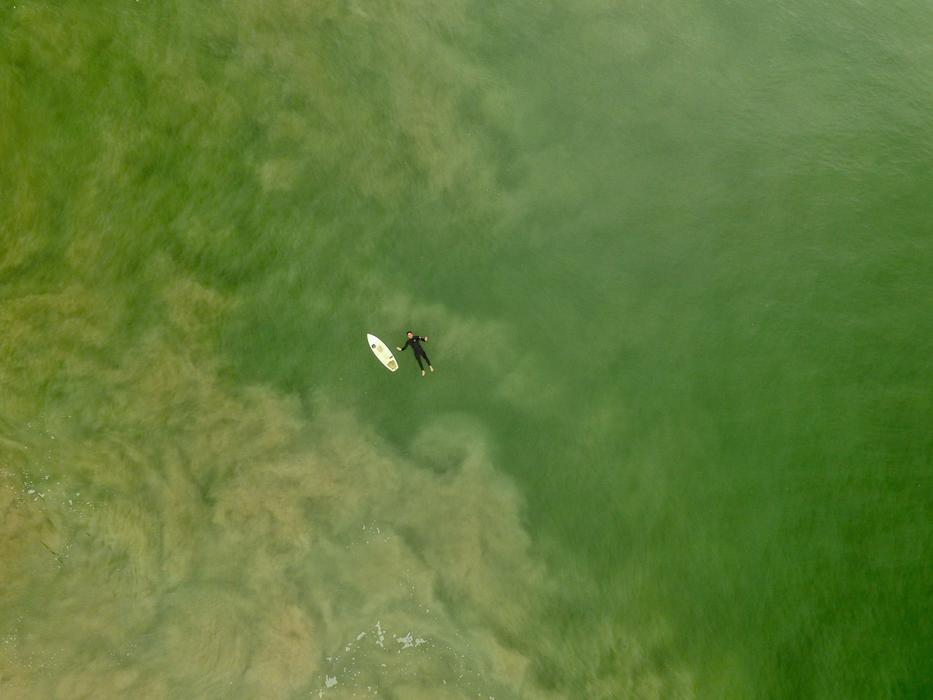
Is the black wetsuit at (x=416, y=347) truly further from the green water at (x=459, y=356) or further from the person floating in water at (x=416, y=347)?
the green water at (x=459, y=356)

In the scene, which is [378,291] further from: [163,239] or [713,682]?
[713,682]

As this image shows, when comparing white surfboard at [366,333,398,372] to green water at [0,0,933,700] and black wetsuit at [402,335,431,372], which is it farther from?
black wetsuit at [402,335,431,372]

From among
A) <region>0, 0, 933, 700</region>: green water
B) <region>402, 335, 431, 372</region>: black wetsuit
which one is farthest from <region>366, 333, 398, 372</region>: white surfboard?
<region>402, 335, 431, 372</region>: black wetsuit

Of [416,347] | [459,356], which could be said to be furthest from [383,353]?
[459,356]

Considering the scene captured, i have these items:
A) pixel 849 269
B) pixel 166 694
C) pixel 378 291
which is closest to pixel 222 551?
pixel 166 694

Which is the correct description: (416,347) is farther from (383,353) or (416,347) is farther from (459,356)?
(459,356)

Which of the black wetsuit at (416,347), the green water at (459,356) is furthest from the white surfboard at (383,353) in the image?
the black wetsuit at (416,347)
